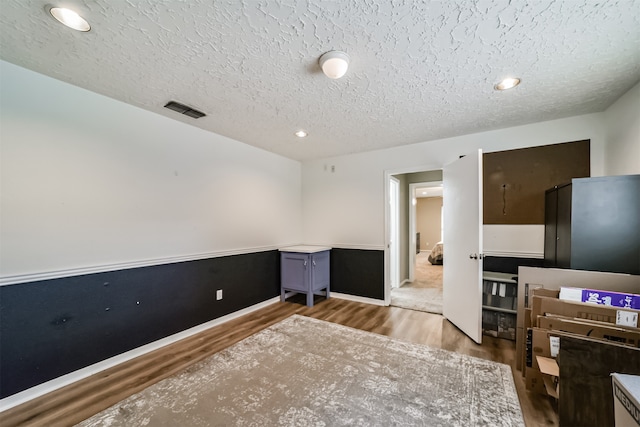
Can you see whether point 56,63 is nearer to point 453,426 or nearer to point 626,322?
point 453,426

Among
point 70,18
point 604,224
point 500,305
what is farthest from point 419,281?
point 70,18

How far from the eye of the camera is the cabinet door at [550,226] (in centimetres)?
242

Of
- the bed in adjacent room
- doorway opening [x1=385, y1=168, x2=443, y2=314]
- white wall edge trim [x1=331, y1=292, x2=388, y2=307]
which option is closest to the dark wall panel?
doorway opening [x1=385, y1=168, x2=443, y2=314]

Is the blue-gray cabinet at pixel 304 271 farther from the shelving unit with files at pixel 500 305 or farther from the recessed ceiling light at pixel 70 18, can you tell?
the recessed ceiling light at pixel 70 18

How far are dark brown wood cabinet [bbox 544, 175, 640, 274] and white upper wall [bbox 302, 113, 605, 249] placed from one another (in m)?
0.86

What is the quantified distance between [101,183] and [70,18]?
4.31 ft

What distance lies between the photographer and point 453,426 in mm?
1490

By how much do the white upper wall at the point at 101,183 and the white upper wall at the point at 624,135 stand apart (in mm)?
4004

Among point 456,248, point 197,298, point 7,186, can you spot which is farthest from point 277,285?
point 7,186

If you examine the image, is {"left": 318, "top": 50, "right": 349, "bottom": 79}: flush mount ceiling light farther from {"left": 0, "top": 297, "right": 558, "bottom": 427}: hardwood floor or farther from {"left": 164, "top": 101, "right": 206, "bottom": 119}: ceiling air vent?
{"left": 0, "top": 297, "right": 558, "bottom": 427}: hardwood floor

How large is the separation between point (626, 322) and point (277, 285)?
142 inches

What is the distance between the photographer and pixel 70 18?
4.28ft

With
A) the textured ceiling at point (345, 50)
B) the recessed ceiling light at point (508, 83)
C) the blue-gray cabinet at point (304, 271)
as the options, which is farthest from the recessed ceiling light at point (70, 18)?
the blue-gray cabinet at point (304, 271)

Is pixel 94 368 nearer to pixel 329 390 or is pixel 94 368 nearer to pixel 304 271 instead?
pixel 329 390
